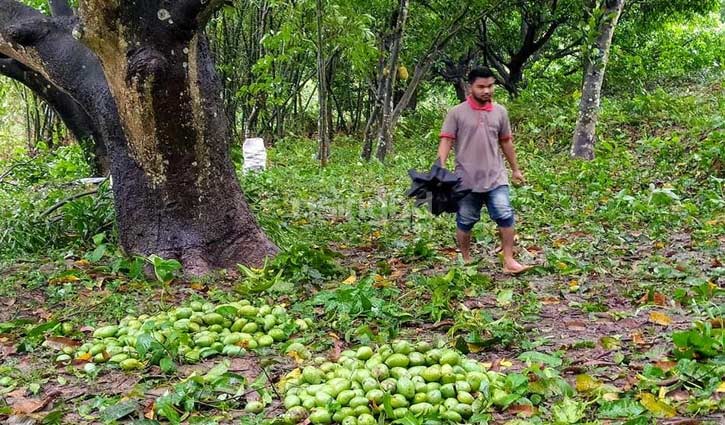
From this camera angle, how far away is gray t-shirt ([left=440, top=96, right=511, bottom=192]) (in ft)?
15.6

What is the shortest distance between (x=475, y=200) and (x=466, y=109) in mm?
688

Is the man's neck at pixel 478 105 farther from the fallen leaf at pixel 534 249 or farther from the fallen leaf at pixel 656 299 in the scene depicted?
the fallen leaf at pixel 656 299

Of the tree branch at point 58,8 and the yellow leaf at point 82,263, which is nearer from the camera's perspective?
the yellow leaf at point 82,263

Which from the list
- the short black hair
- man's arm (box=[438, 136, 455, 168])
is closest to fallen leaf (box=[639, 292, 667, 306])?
man's arm (box=[438, 136, 455, 168])

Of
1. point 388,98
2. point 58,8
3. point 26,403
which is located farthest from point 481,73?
point 388,98

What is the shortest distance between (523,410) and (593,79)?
24.7 feet

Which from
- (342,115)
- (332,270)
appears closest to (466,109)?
(332,270)

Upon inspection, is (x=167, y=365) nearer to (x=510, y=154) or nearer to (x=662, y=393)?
(x=662, y=393)

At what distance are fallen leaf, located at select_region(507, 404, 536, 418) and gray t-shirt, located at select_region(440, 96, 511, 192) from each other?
2.42 meters

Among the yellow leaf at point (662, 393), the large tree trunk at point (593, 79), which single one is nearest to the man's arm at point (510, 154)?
the yellow leaf at point (662, 393)

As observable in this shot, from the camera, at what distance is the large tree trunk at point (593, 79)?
28.6 feet

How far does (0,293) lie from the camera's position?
439cm

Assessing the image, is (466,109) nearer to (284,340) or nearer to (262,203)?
(284,340)

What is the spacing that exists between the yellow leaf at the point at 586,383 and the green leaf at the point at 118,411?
1.86 metres
